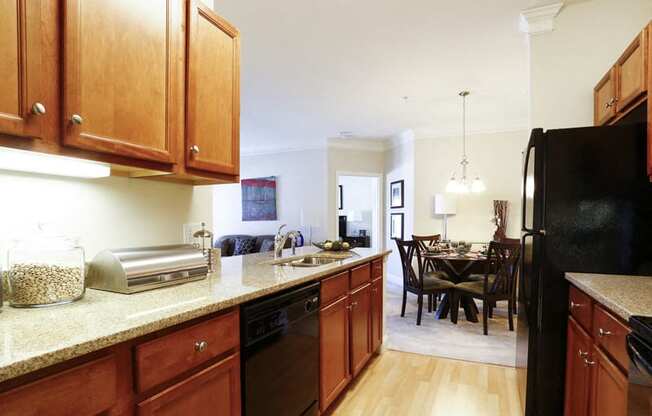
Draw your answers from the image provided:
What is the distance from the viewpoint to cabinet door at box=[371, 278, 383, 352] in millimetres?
2726

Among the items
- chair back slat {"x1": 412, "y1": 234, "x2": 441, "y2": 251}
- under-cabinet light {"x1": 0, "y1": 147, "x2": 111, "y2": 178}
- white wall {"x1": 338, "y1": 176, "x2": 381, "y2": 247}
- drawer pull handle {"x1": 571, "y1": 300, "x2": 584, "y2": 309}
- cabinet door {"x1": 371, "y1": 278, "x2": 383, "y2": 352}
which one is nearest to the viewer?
under-cabinet light {"x1": 0, "y1": 147, "x2": 111, "y2": 178}

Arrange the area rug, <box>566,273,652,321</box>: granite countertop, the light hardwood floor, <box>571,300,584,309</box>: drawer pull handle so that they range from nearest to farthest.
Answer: <box>566,273,652,321</box>: granite countertop
<box>571,300,584,309</box>: drawer pull handle
the light hardwood floor
the area rug

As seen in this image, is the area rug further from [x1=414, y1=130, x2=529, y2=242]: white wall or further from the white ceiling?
the white ceiling

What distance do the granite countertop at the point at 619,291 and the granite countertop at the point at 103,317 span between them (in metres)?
1.20

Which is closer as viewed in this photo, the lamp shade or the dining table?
the dining table

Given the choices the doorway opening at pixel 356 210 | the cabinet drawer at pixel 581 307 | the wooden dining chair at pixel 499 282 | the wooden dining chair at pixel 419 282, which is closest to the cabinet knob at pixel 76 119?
the cabinet drawer at pixel 581 307

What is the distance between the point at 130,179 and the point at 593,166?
7.38 feet

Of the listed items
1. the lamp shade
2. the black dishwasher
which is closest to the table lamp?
the lamp shade

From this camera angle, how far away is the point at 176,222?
1.82 meters

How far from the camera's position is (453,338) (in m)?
3.36

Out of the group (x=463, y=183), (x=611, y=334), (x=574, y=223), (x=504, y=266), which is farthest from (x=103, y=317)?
(x=463, y=183)

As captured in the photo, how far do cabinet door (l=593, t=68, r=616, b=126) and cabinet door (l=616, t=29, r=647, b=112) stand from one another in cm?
5

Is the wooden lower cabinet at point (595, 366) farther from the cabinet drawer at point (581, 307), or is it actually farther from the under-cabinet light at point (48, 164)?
Answer: the under-cabinet light at point (48, 164)

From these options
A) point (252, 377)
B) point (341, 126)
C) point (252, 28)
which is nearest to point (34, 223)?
point (252, 377)
